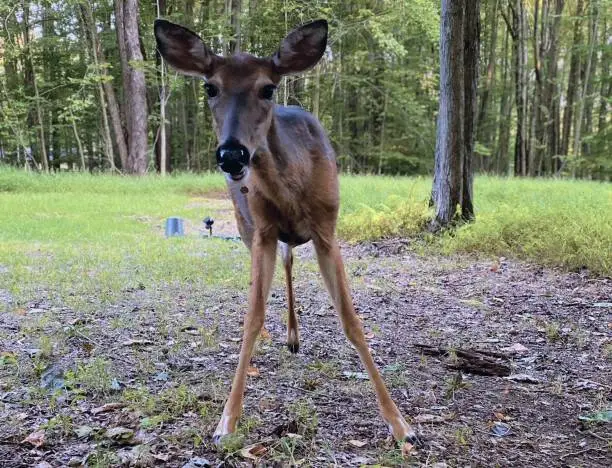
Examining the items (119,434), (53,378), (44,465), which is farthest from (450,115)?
(44,465)

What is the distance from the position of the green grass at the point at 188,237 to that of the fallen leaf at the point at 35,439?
212cm

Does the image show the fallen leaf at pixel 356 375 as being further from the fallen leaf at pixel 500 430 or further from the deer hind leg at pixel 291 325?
the fallen leaf at pixel 500 430

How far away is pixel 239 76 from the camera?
94.3 inches

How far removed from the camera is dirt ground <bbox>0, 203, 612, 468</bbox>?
2.26 m

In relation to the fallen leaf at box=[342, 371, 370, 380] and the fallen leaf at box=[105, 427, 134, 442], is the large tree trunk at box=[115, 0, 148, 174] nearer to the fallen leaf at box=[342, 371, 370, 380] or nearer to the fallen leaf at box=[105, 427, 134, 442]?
the fallen leaf at box=[342, 371, 370, 380]

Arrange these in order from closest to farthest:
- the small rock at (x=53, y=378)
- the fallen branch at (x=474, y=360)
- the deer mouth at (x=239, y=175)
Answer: the deer mouth at (x=239, y=175) → the small rock at (x=53, y=378) → the fallen branch at (x=474, y=360)

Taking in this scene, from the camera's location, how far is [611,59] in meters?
23.3

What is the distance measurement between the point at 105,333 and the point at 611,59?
2490 cm

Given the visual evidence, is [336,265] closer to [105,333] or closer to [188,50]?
[188,50]

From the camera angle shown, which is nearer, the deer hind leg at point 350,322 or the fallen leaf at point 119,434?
the fallen leaf at point 119,434

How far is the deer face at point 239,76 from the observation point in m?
2.22

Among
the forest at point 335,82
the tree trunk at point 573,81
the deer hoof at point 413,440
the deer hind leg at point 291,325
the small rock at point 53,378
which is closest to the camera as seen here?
the deer hoof at point 413,440

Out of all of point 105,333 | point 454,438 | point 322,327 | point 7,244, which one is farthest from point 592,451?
point 7,244

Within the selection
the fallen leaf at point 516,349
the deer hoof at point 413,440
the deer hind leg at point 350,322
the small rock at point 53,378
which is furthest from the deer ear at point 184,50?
the fallen leaf at point 516,349
